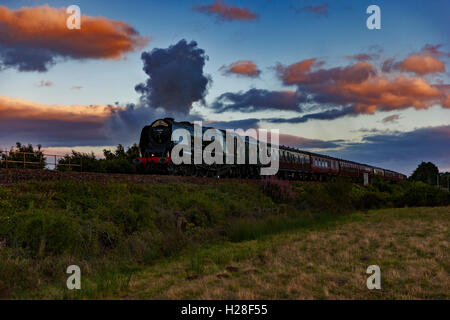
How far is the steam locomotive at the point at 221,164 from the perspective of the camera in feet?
81.3

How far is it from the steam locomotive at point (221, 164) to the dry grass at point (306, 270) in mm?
12389

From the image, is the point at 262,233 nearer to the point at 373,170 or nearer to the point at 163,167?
the point at 163,167

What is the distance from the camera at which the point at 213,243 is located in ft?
43.4

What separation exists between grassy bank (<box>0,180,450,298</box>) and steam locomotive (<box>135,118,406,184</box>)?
5.03m

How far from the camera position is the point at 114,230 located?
11.3 meters

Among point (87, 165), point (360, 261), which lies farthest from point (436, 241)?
point (87, 165)

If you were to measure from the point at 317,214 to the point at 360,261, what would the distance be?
1108 cm

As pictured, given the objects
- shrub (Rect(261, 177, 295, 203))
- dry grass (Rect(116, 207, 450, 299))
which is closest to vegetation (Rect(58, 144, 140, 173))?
shrub (Rect(261, 177, 295, 203))

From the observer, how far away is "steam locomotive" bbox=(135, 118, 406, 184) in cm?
2478
